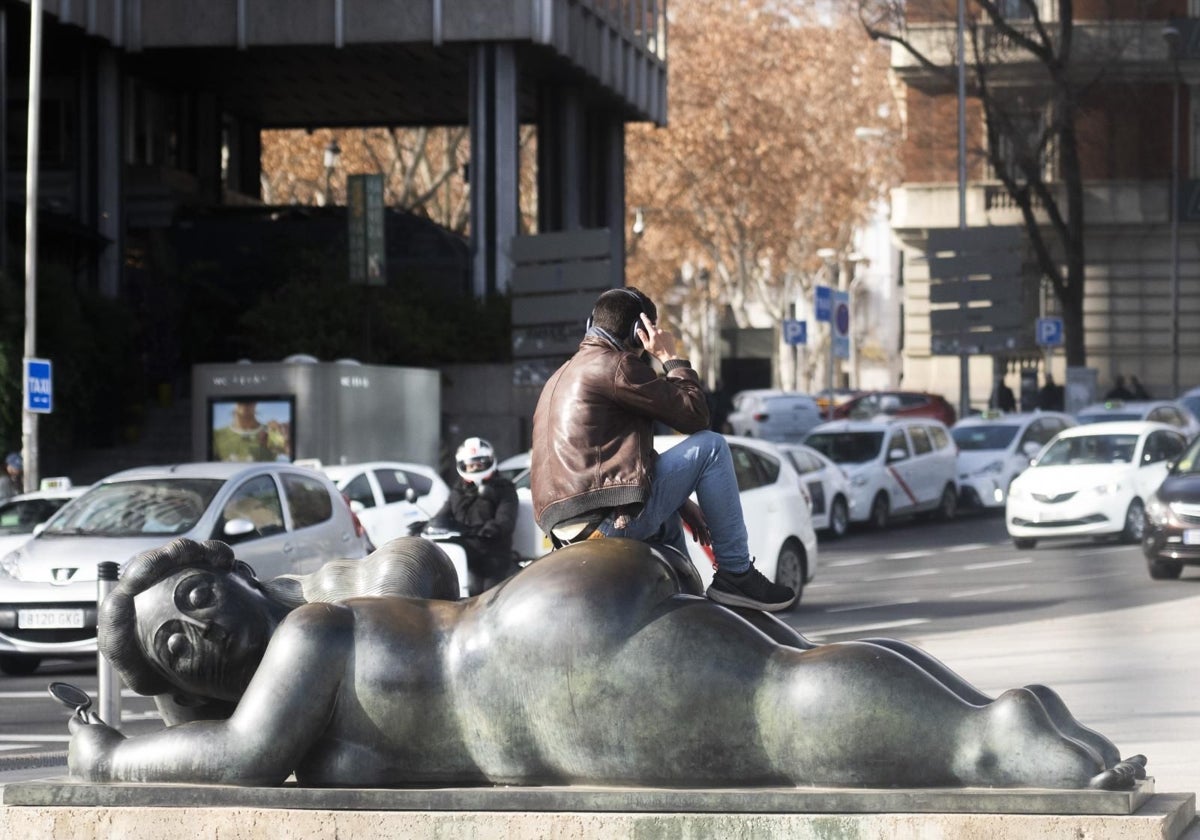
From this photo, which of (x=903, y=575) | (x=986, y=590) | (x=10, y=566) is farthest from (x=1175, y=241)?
(x=10, y=566)

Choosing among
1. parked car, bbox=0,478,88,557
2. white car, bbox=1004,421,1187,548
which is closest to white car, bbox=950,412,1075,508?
white car, bbox=1004,421,1187,548

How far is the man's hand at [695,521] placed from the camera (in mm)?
7223

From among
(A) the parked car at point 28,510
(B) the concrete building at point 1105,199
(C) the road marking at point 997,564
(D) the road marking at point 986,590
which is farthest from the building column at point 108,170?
(D) the road marking at point 986,590

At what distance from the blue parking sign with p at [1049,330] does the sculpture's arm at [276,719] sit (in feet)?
144

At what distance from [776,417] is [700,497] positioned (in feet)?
133

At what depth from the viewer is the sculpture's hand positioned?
19.9 feet

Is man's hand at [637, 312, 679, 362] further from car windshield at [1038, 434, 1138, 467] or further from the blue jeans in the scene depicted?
car windshield at [1038, 434, 1138, 467]

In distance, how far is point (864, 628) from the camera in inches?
723

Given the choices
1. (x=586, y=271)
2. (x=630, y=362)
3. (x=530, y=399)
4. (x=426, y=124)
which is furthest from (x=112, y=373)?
(x=630, y=362)

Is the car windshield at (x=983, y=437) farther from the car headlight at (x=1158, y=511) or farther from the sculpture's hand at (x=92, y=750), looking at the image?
the sculpture's hand at (x=92, y=750)

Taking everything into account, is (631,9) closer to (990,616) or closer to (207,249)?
(207,249)

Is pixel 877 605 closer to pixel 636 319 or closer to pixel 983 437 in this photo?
pixel 636 319

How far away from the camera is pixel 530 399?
33.9 meters

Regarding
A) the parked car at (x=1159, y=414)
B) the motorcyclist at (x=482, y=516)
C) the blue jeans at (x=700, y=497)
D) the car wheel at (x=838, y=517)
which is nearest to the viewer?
the blue jeans at (x=700, y=497)
